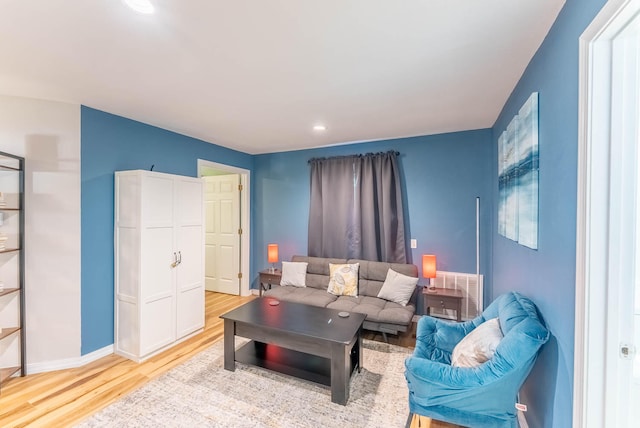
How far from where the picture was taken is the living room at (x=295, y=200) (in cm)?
137

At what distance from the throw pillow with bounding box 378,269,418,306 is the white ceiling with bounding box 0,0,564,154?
6.04ft

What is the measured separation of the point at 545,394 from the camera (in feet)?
5.09

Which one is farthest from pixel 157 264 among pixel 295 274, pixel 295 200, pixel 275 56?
pixel 275 56

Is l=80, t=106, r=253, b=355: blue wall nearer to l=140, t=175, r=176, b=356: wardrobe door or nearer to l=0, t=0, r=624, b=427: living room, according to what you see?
l=0, t=0, r=624, b=427: living room

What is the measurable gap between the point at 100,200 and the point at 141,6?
2.11 metres

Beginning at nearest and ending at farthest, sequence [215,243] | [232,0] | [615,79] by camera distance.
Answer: [615,79]
[232,0]
[215,243]

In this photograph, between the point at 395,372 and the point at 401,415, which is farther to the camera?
the point at 395,372

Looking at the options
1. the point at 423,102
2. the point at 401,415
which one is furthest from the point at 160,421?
the point at 423,102

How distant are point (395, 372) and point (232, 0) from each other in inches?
115

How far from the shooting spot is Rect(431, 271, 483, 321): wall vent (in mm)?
3430

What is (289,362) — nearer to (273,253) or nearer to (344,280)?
(344,280)

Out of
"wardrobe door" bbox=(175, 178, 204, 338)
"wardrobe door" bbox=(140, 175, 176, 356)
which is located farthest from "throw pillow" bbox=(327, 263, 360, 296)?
"wardrobe door" bbox=(140, 175, 176, 356)

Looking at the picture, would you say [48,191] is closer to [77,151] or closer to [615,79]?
[77,151]

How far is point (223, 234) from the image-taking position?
497cm
